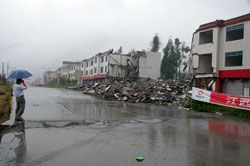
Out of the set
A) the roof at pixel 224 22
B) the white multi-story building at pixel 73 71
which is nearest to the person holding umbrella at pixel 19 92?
the roof at pixel 224 22

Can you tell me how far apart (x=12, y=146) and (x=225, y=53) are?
2121 cm

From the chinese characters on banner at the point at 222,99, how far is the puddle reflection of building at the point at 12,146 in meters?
13.8

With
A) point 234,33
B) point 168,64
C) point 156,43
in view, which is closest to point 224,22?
point 234,33

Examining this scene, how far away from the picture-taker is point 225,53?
832 inches

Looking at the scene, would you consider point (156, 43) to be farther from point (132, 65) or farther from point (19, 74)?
point (19, 74)

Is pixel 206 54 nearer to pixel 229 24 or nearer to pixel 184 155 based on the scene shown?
pixel 229 24

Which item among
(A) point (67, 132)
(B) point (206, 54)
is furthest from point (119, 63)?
(A) point (67, 132)

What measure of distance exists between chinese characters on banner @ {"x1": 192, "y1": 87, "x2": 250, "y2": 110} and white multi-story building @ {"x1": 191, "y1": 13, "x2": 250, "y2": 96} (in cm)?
523

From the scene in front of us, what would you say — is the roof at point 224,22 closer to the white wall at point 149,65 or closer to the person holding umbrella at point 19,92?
the person holding umbrella at point 19,92

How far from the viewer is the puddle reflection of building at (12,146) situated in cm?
446

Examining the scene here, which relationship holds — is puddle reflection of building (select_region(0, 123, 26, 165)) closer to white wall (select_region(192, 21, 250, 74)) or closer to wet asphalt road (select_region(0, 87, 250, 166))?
wet asphalt road (select_region(0, 87, 250, 166))

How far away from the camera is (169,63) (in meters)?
54.3

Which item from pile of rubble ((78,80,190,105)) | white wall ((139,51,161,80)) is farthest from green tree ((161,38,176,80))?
pile of rubble ((78,80,190,105))

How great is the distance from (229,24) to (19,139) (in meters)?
21.4
